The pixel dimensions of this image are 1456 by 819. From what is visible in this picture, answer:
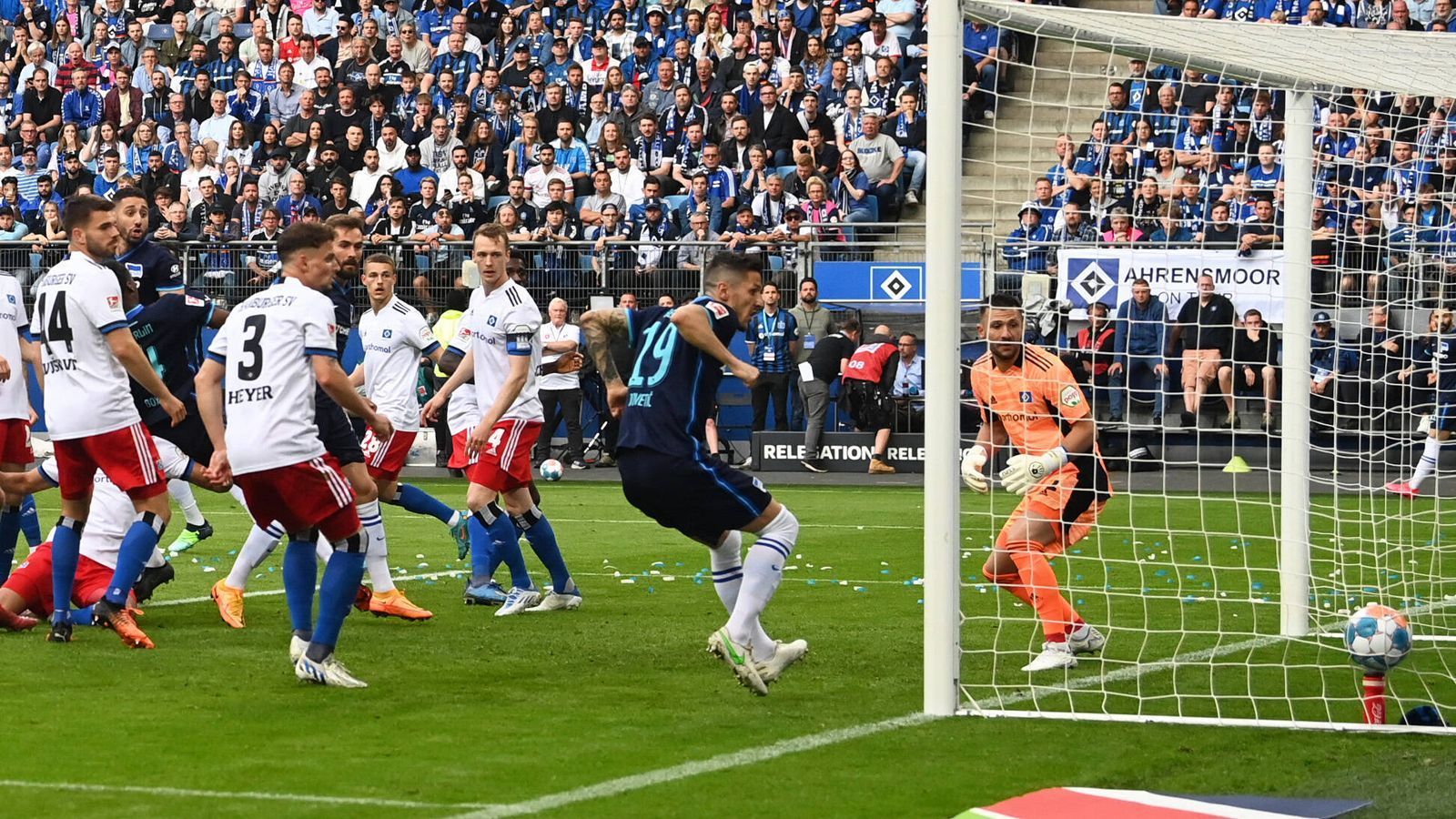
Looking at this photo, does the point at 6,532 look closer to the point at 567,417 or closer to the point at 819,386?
the point at 819,386

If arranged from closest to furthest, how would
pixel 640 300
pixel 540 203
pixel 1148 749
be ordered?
pixel 1148 749, pixel 640 300, pixel 540 203

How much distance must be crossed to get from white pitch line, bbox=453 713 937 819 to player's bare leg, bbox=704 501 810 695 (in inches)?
28.2

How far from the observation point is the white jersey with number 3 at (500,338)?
10758 millimetres

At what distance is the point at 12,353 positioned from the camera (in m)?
10.2

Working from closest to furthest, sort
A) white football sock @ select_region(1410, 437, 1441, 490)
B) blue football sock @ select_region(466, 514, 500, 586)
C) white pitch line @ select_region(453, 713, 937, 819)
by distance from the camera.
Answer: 1. white pitch line @ select_region(453, 713, 937, 819)
2. blue football sock @ select_region(466, 514, 500, 586)
3. white football sock @ select_region(1410, 437, 1441, 490)

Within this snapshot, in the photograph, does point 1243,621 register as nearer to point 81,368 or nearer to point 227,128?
point 81,368

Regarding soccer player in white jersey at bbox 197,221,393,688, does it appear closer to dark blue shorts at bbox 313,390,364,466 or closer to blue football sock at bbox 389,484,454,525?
dark blue shorts at bbox 313,390,364,466

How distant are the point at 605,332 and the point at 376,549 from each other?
258cm

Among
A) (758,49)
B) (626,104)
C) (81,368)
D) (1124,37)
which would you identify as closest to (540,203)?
(626,104)

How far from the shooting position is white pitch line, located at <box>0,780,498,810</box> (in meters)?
5.75

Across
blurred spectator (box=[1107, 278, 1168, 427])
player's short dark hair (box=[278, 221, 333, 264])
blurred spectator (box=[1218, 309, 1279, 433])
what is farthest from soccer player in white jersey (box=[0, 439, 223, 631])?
blurred spectator (box=[1218, 309, 1279, 433])

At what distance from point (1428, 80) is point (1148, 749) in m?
3.26

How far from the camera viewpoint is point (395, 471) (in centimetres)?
1123

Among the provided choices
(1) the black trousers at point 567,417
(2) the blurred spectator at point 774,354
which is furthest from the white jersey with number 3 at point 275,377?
(1) the black trousers at point 567,417
